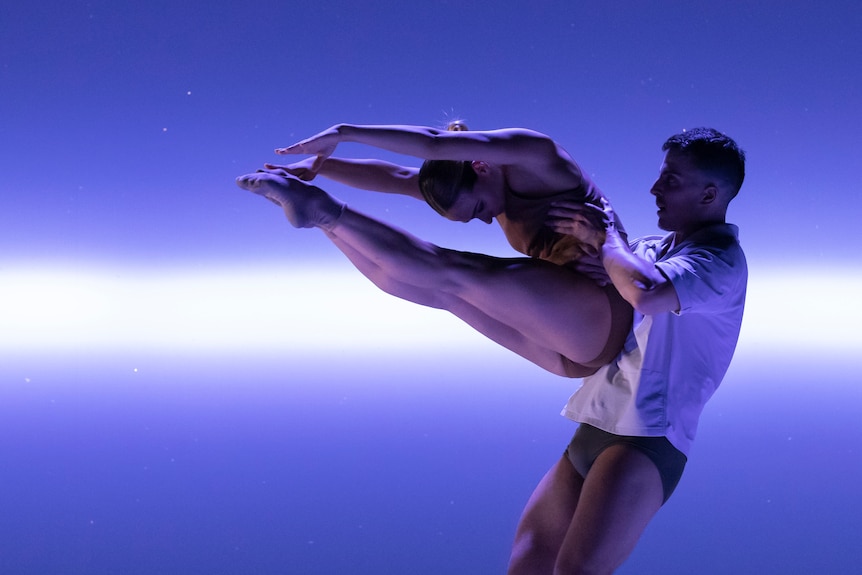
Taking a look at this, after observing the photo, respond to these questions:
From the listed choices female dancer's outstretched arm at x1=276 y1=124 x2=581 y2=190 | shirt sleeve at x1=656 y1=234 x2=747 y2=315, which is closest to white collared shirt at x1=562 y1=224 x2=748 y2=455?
shirt sleeve at x1=656 y1=234 x2=747 y2=315

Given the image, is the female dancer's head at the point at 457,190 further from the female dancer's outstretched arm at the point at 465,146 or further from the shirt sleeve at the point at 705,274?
the shirt sleeve at the point at 705,274

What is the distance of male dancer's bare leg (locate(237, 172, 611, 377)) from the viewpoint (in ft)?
5.43

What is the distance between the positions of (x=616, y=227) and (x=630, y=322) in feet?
0.84

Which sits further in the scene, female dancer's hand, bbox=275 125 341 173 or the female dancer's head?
the female dancer's head

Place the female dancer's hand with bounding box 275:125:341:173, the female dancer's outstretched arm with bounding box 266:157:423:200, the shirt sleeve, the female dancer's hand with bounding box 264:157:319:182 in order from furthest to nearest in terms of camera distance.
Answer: the female dancer's outstretched arm with bounding box 266:157:423:200 → the female dancer's hand with bounding box 264:157:319:182 → the female dancer's hand with bounding box 275:125:341:173 → the shirt sleeve

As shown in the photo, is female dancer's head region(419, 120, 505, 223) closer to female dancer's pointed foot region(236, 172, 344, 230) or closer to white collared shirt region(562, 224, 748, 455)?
female dancer's pointed foot region(236, 172, 344, 230)

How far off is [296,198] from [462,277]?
0.42 metres

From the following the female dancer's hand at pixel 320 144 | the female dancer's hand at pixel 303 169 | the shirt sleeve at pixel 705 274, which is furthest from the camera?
the female dancer's hand at pixel 303 169

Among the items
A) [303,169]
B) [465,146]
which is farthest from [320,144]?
[465,146]

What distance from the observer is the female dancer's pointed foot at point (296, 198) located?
5.33 ft

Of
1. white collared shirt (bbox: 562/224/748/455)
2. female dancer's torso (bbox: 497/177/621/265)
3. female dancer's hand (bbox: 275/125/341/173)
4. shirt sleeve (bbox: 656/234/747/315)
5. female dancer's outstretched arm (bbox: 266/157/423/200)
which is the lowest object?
white collared shirt (bbox: 562/224/748/455)

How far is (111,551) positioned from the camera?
2.90 meters

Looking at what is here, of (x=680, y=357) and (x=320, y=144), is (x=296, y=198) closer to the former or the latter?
(x=320, y=144)

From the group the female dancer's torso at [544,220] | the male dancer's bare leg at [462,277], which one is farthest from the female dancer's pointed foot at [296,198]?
the female dancer's torso at [544,220]
